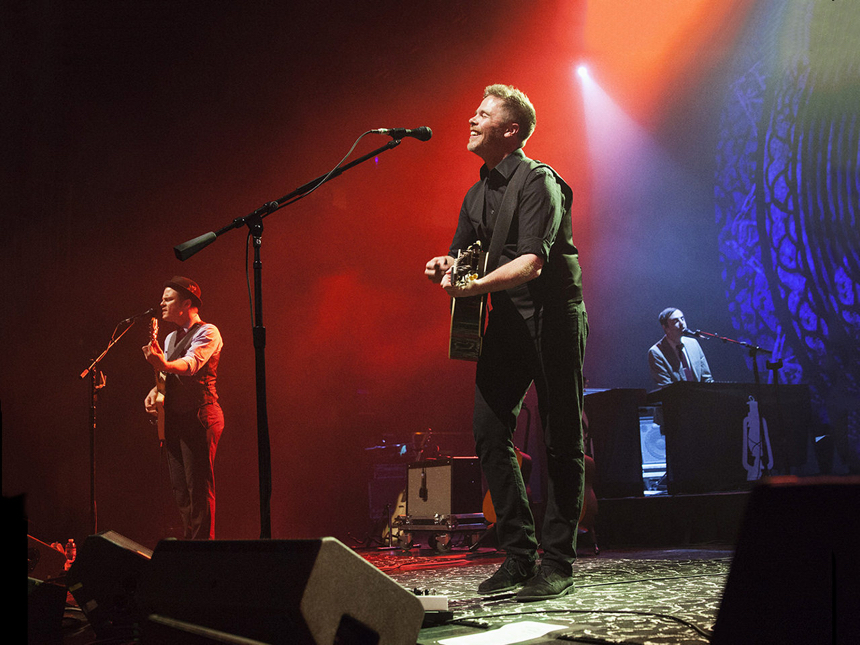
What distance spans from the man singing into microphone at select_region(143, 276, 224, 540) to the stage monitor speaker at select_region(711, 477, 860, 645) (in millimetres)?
4438

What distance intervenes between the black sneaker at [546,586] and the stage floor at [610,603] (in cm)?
4

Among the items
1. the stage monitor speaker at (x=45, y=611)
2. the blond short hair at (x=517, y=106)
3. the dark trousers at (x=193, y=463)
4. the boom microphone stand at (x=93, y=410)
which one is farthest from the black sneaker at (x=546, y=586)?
the boom microphone stand at (x=93, y=410)

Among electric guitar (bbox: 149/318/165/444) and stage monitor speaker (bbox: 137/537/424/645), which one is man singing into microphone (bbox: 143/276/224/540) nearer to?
electric guitar (bbox: 149/318/165/444)

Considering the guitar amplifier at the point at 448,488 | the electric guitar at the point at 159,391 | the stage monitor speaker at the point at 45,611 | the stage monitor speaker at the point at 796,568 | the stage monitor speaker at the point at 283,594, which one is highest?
the electric guitar at the point at 159,391

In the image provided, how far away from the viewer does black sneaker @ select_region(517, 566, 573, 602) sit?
2436 millimetres

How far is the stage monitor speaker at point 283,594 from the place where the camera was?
1.31 m

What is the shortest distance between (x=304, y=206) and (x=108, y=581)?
5794 millimetres

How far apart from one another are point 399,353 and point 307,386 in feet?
4.31

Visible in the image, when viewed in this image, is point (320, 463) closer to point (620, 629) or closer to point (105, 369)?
point (105, 369)

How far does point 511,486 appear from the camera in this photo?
2801 mm

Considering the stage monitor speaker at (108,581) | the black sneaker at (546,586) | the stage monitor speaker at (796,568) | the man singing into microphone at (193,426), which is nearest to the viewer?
the stage monitor speaker at (796,568)

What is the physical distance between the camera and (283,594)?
1312 mm

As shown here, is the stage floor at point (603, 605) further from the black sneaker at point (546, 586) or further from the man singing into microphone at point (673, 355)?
the man singing into microphone at point (673, 355)

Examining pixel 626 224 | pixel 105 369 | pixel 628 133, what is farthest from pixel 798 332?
pixel 105 369
